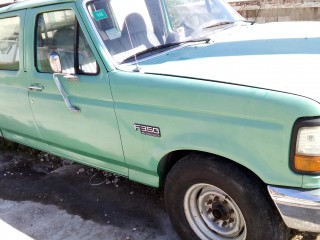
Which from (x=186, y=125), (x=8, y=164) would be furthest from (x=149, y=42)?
(x=8, y=164)

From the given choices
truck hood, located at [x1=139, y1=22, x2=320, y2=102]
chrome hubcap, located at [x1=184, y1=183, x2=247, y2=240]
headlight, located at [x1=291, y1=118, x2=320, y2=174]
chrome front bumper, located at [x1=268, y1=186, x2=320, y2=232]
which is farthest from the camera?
chrome hubcap, located at [x1=184, y1=183, x2=247, y2=240]

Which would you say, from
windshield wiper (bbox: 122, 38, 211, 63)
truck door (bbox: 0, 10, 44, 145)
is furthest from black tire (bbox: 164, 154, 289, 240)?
truck door (bbox: 0, 10, 44, 145)

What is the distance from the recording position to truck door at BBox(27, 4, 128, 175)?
9.96 feet

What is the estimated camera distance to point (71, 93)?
323 centimetres

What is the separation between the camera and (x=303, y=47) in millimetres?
2799

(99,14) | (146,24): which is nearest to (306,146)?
(146,24)

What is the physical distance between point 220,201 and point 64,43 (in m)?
1.92

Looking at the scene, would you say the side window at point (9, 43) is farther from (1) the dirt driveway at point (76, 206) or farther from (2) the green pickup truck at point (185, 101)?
(1) the dirt driveway at point (76, 206)

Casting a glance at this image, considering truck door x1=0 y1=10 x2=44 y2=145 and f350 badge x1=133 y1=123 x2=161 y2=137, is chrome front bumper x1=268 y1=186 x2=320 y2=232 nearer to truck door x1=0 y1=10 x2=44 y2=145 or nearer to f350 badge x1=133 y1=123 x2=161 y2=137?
f350 badge x1=133 y1=123 x2=161 y2=137

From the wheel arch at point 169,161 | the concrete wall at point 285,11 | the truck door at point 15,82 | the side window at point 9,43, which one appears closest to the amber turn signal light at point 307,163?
the wheel arch at point 169,161

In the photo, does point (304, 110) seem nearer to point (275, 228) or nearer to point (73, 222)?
point (275, 228)

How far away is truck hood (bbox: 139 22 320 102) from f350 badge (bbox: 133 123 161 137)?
40 cm

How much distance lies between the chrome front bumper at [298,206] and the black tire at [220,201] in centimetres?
11

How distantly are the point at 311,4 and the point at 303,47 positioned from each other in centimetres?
547
